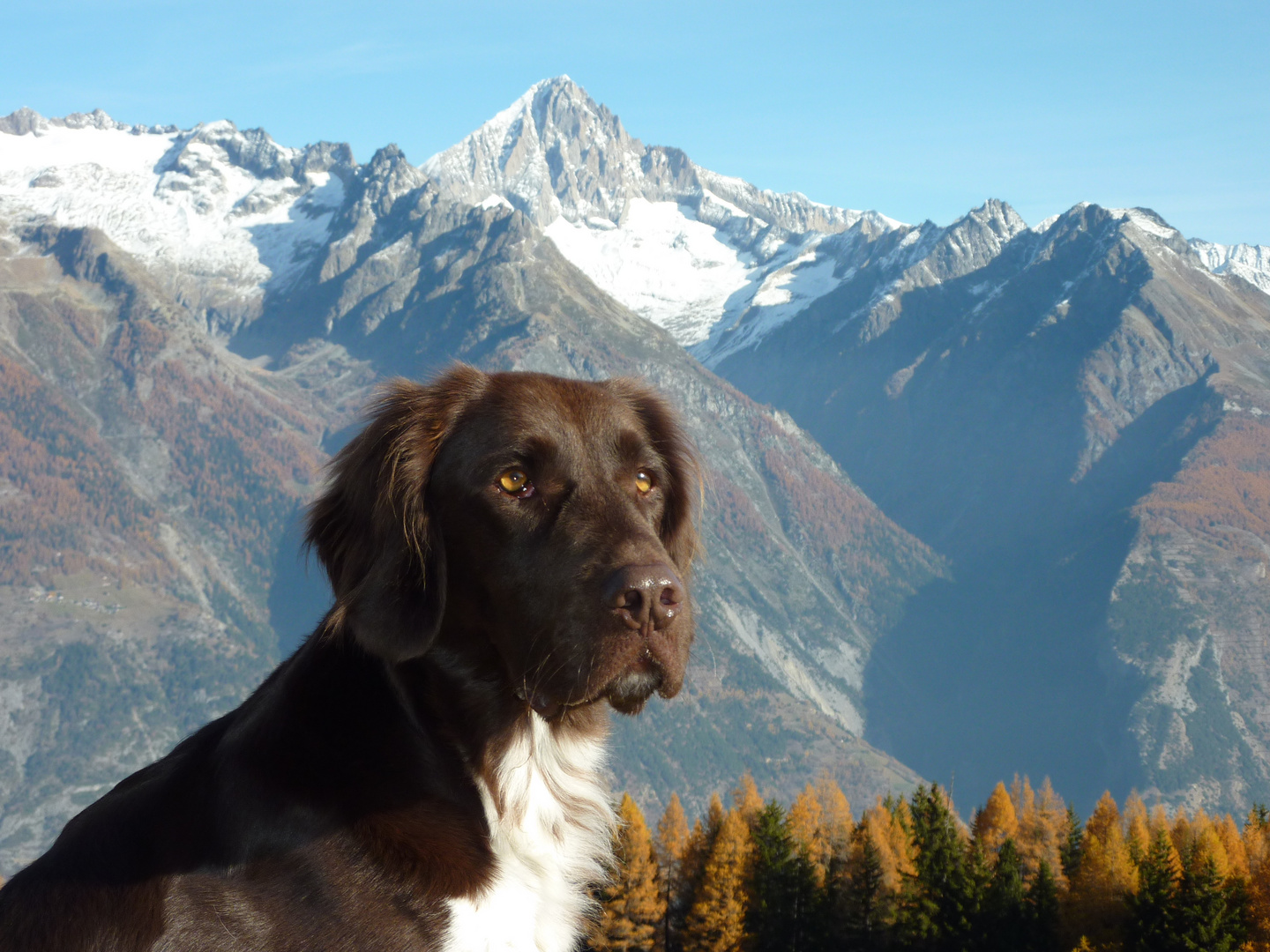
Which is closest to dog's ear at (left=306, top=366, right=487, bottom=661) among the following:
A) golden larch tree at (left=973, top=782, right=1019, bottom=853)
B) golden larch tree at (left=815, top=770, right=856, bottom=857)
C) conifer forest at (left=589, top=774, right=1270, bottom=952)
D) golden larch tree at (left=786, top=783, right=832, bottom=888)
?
conifer forest at (left=589, top=774, right=1270, bottom=952)

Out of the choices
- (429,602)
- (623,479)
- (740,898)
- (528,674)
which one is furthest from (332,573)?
(740,898)

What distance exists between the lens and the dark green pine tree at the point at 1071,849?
58.9 metres

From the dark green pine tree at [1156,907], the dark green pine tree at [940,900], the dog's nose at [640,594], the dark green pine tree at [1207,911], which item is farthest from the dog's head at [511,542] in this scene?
the dark green pine tree at [940,900]

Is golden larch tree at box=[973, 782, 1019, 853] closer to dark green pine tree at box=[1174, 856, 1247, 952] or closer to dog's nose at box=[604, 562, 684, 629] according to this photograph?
dark green pine tree at box=[1174, 856, 1247, 952]

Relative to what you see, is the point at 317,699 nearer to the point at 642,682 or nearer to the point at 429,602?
the point at 429,602

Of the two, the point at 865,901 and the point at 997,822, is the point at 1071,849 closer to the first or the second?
the point at 997,822

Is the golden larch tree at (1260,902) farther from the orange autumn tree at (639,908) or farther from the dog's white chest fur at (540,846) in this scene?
the dog's white chest fur at (540,846)

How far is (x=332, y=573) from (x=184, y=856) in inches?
51.8

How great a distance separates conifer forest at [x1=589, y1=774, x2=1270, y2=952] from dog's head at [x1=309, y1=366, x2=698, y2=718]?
144 ft

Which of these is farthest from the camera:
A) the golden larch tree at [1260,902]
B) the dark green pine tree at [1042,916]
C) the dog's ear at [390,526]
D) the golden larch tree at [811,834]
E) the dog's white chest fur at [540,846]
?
the golden larch tree at [811,834]

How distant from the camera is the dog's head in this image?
441 cm

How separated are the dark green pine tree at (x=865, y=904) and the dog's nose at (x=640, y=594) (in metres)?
56.2

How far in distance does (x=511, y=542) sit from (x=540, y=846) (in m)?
1.33

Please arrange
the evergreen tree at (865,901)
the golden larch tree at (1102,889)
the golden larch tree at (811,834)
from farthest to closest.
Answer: the golden larch tree at (811,834) < the evergreen tree at (865,901) < the golden larch tree at (1102,889)
